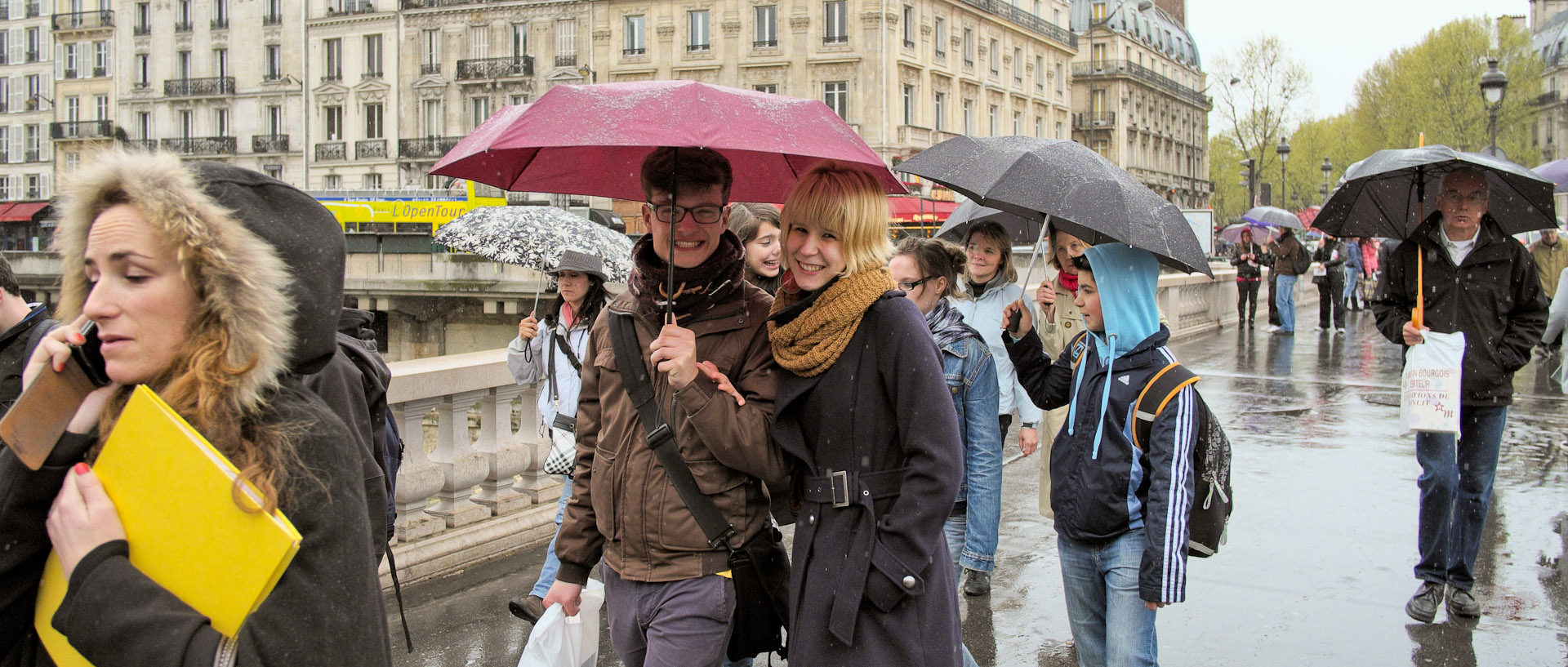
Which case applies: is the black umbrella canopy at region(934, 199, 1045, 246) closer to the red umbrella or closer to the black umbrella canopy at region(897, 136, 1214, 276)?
the black umbrella canopy at region(897, 136, 1214, 276)

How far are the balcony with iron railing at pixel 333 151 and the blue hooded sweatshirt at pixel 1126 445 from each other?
59.3 metres

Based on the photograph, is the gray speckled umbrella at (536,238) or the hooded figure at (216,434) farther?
the gray speckled umbrella at (536,238)

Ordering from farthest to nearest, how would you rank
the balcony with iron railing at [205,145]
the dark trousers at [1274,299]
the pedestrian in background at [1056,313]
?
1. the balcony with iron railing at [205,145]
2. the dark trousers at [1274,299]
3. the pedestrian in background at [1056,313]

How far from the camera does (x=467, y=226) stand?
Result: 5961 millimetres

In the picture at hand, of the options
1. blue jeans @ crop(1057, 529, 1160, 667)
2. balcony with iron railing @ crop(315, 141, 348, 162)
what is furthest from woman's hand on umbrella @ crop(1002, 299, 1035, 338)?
balcony with iron railing @ crop(315, 141, 348, 162)

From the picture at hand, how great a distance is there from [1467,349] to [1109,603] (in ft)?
9.25

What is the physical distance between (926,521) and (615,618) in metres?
0.90

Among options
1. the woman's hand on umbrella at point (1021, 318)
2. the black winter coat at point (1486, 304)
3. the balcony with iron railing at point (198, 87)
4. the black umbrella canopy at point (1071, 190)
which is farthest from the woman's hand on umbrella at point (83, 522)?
the balcony with iron railing at point (198, 87)

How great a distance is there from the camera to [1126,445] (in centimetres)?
354

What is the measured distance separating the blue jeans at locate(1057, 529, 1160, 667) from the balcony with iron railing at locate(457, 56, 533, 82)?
55.0 metres

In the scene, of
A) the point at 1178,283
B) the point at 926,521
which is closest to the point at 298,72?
the point at 1178,283

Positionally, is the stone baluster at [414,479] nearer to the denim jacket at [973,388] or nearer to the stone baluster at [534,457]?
the stone baluster at [534,457]

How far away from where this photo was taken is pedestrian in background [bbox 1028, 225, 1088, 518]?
4.55 meters

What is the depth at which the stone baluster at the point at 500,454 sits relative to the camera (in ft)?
21.1
